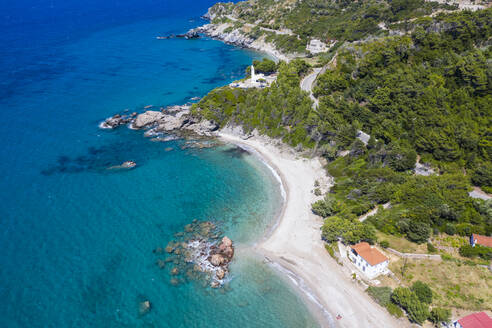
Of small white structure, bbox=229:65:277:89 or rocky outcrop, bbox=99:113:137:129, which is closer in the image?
rocky outcrop, bbox=99:113:137:129

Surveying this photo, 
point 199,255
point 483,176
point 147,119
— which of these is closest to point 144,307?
point 199,255

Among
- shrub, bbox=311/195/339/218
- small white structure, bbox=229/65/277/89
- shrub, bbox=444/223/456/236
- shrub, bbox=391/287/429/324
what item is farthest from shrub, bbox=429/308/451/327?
small white structure, bbox=229/65/277/89

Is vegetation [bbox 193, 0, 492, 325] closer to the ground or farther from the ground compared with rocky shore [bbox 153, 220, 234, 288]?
farther from the ground

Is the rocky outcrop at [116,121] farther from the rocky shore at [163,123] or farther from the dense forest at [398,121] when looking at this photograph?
the dense forest at [398,121]

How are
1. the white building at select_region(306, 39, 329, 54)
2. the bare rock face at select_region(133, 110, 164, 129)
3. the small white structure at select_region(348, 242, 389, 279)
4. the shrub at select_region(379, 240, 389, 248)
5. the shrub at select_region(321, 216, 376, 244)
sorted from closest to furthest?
the small white structure at select_region(348, 242, 389, 279)
the shrub at select_region(379, 240, 389, 248)
the shrub at select_region(321, 216, 376, 244)
the bare rock face at select_region(133, 110, 164, 129)
the white building at select_region(306, 39, 329, 54)

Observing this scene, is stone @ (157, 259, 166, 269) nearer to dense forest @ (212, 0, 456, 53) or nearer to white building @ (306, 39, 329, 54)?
dense forest @ (212, 0, 456, 53)

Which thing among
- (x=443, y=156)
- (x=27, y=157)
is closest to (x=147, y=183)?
(x=27, y=157)

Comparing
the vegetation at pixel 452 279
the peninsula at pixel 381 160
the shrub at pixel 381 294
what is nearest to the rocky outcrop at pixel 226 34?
the peninsula at pixel 381 160

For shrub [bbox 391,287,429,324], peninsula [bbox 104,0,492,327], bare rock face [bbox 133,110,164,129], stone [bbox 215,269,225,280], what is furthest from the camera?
bare rock face [bbox 133,110,164,129]
